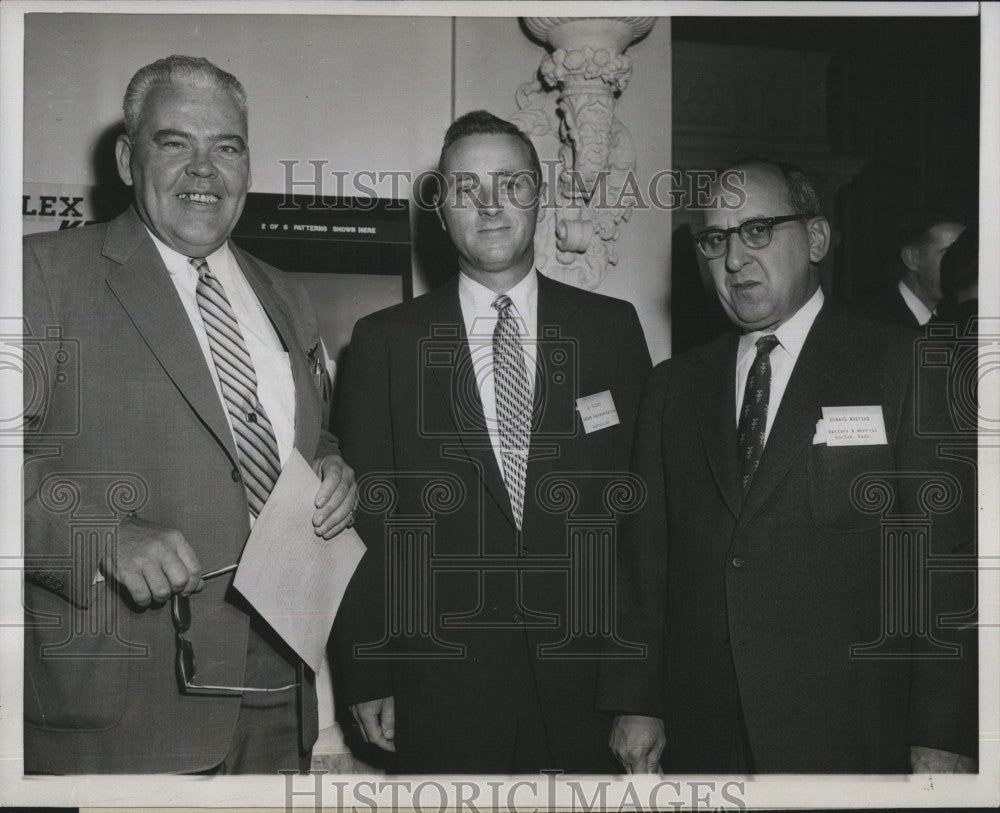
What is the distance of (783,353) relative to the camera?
2246 millimetres

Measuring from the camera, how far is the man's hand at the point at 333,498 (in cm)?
228

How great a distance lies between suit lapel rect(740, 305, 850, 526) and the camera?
2156 mm

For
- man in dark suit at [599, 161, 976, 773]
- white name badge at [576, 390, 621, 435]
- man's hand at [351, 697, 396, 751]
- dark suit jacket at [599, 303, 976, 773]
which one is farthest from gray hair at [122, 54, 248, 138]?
man's hand at [351, 697, 396, 751]

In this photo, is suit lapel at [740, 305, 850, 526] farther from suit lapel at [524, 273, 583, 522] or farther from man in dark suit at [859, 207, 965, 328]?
suit lapel at [524, 273, 583, 522]

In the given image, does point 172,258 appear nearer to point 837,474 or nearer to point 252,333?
point 252,333

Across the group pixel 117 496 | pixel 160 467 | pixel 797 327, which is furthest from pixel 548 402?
pixel 117 496

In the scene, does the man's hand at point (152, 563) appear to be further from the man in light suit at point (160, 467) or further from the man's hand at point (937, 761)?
the man's hand at point (937, 761)

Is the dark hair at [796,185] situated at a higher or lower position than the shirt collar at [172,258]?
higher

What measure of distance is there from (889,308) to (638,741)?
1.24 m

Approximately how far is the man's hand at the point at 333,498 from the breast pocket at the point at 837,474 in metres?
1.06

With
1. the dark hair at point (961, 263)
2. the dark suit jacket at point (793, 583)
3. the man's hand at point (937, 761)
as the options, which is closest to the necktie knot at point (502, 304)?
the dark suit jacket at point (793, 583)

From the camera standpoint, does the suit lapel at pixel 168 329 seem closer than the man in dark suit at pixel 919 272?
Yes

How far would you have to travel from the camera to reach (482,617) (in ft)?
7.78

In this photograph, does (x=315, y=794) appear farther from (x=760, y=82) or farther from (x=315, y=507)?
(x=760, y=82)
